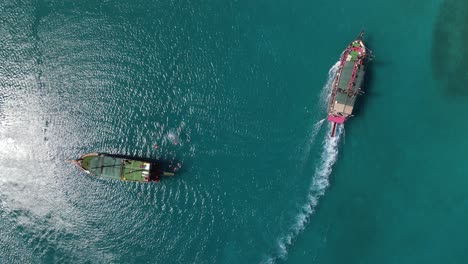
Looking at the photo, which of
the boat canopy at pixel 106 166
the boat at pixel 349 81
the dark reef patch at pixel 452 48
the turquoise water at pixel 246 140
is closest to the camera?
the boat at pixel 349 81

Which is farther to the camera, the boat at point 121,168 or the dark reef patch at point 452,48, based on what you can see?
the dark reef patch at point 452,48

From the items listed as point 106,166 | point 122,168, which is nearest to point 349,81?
point 122,168

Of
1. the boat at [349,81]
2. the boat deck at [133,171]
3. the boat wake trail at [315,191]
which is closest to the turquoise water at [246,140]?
the boat wake trail at [315,191]

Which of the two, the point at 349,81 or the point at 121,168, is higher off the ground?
the point at 349,81

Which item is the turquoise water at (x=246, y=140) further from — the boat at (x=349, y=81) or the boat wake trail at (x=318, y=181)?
the boat at (x=349, y=81)

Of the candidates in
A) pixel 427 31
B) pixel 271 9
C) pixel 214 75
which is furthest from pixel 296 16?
pixel 427 31

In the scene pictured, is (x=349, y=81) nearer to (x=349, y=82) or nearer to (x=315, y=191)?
(x=349, y=82)
